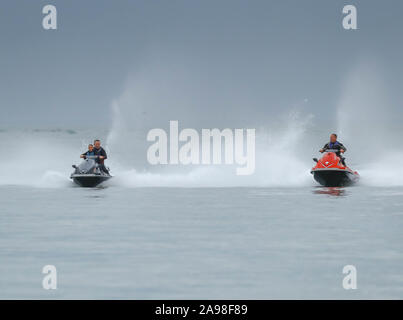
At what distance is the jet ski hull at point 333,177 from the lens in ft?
113

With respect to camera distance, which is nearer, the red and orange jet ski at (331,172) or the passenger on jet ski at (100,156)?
the red and orange jet ski at (331,172)

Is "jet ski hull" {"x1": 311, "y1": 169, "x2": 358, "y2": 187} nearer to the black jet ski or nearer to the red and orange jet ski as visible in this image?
the red and orange jet ski

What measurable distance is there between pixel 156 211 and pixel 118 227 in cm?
400

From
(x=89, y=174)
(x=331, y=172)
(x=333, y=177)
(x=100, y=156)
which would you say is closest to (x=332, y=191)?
(x=331, y=172)

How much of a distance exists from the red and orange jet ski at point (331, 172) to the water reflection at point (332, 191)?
1.25ft

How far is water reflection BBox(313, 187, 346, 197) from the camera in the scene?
103ft

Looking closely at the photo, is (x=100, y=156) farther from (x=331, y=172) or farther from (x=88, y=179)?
(x=331, y=172)

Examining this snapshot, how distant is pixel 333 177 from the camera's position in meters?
34.6

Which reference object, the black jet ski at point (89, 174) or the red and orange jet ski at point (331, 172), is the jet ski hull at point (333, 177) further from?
the black jet ski at point (89, 174)

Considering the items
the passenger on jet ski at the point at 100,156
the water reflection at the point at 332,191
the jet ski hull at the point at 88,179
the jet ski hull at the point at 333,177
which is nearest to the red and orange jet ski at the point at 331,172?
the jet ski hull at the point at 333,177

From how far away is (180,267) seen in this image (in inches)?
605

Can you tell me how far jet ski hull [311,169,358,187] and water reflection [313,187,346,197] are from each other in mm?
348

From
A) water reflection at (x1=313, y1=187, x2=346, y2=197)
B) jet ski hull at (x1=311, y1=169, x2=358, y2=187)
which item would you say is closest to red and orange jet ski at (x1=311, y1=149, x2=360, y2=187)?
jet ski hull at (x1=311, y1=169, x2=358, y2=187)
